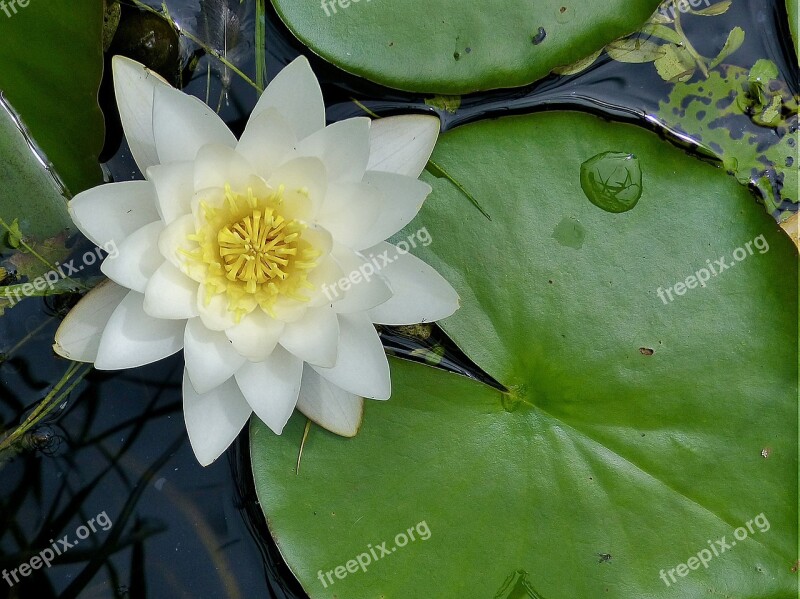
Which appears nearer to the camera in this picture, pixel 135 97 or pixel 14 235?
pixel 135 97

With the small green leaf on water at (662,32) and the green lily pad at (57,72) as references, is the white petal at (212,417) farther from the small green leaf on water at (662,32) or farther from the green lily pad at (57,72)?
the small green leaf on water at (662,32)

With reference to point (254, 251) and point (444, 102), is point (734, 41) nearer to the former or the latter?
point (444, 102)

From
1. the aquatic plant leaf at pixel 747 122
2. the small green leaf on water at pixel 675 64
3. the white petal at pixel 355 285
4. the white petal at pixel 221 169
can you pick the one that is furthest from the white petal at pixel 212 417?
the small green leaf on water at pixel 675 64

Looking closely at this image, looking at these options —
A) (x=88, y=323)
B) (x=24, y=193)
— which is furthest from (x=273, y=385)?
(x=24, y=193)

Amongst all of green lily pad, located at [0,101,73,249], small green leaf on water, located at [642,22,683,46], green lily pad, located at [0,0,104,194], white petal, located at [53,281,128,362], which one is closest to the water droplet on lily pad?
small green leaf on water, located at [642,22,683,46]

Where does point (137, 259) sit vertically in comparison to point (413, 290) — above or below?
above

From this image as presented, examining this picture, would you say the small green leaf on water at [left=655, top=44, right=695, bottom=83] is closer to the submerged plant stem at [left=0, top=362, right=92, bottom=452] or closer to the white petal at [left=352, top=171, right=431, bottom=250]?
the white petal at [left=352, top=171, right=431, bottom=250]

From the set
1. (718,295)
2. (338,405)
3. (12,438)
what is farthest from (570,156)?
(12,438)
